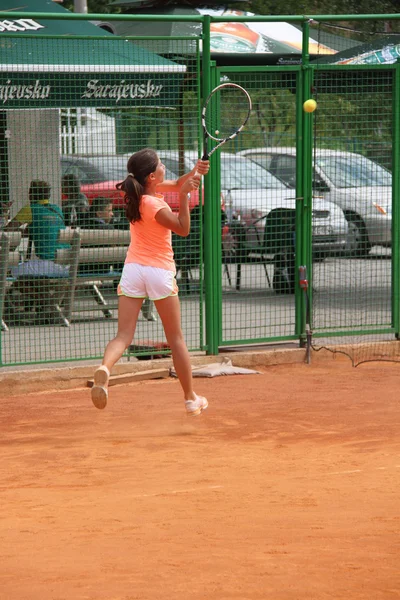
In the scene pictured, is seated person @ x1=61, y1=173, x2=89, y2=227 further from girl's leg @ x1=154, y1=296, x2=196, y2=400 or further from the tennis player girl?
girl's leg @ x1=154, y1=296, x2=196, y2=400

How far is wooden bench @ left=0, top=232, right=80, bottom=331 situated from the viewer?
941 cm

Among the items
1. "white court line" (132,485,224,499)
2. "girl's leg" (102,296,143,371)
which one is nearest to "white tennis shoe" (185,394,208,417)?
"girl's leg" (102,296,143,371)

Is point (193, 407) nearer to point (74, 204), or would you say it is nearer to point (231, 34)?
point (74, 204)

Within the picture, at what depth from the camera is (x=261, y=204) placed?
34.7ft

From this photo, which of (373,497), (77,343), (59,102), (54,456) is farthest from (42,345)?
(373,497)

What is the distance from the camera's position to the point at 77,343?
1012 centimetres

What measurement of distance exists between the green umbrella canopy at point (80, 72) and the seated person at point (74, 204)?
34.5 inches

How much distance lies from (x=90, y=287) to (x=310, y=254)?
2.16 metres

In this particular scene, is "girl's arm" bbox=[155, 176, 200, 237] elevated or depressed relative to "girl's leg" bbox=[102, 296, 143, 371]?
elevated

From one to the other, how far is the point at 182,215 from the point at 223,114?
4.26 metres

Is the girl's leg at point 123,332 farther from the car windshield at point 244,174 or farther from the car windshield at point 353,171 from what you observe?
the car windshield at point 244,174

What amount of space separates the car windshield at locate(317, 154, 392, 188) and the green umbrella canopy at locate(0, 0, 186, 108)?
1.95m

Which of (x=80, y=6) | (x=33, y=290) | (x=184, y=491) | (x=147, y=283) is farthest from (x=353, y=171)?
(x=80, y=6)

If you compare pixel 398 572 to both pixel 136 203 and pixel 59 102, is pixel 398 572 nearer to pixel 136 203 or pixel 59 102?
pixel 136 203
